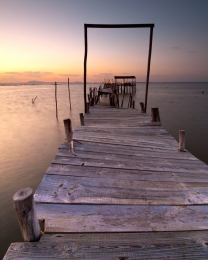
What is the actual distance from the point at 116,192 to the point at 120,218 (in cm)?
50

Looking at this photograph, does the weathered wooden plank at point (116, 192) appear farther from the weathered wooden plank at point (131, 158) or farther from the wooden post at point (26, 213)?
the weathered wooden plank at point (131, 158)

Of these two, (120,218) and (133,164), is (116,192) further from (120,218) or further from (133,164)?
(133,164)

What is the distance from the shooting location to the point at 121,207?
219 centimetres

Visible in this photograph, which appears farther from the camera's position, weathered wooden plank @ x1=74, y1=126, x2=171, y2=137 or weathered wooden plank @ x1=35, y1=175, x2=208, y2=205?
weathered wooden plank @ x1=74, y1=126, x2=171, y2=137

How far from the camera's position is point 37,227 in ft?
5.40

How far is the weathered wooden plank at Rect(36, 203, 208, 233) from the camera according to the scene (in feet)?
6.10

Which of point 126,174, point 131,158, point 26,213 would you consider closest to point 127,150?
point 131,158

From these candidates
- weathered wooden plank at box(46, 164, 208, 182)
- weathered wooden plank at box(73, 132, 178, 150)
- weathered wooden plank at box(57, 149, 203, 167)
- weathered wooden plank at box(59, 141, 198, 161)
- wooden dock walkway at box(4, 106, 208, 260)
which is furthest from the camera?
weathered wooden plank at box(73, 132, 178, 150)

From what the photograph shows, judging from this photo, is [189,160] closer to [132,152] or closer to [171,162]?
[171,162]

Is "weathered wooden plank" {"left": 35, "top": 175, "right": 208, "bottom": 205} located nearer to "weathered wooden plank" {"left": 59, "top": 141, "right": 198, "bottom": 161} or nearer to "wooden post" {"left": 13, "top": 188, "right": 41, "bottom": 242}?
"wooden post" {"left": 13, "top": 188, "right": 41, "bottom": 242}

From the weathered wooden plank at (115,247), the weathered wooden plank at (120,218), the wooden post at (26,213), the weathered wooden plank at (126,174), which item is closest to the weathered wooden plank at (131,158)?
the weathered wooden plank at (126,174)

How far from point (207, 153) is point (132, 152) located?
6.57 metres

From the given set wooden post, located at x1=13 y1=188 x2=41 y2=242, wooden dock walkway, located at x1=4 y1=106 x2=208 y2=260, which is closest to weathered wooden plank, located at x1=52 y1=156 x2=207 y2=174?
wooden dock walkway, located at x1=4 y1=106 x2=208 y2=260

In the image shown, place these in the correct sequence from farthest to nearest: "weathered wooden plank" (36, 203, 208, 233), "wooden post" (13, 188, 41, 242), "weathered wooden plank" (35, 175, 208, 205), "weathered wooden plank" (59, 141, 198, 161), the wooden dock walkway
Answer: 1. "weathered wooden plank" (59, 141, 198, 161)
2. "weathered wooden plank" (35, 175, 208, 205)
3. "weathered wooden plank" (36, 203, 208, 233)
4. the wooden dock walkway
5. "wooden post" (13, 188, 41, 242)
